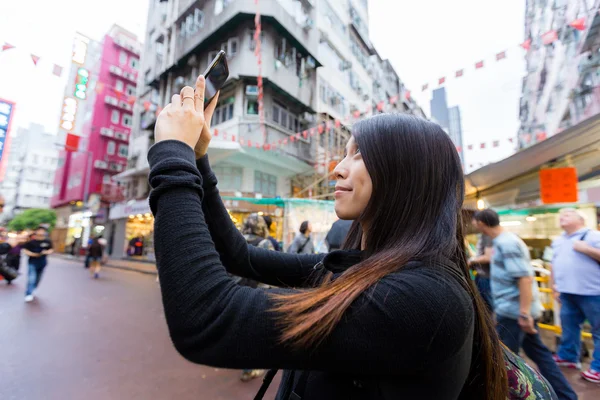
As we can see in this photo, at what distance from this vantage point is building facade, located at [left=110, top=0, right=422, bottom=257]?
45.8ft

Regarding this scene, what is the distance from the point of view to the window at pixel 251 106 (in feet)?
46.7

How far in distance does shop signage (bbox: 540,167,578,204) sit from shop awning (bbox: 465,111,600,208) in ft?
1.10

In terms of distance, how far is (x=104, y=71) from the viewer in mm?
26766

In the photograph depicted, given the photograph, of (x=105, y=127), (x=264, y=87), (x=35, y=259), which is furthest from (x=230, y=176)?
(x=105, y=127)

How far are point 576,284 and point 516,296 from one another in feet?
3.92

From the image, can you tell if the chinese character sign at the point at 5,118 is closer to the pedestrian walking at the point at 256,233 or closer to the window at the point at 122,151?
the pedestrian walking at the point at 256,233

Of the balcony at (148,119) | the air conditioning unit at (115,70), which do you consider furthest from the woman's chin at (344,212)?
the air conditioning unit at (115,70)

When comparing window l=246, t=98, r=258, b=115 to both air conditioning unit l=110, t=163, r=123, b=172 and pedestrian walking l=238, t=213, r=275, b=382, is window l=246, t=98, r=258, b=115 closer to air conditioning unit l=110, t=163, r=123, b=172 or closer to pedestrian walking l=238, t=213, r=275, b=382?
pedestrian walking l=238, t=213, r=275, b=382

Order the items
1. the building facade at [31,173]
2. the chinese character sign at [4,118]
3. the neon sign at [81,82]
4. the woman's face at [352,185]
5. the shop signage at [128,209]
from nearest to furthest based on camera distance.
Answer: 1. the woman's face at [352,185]
2. the chinese character sign at [4,118]
3. the neon sign at [81,82]
4. the shop signage at [128,209]
5. the building facade at [31,173]

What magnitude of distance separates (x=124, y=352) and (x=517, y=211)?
7.85 m

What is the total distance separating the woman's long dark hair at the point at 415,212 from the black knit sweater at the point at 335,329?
84mm

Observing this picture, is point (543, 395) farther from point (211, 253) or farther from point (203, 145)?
point (203, 145)

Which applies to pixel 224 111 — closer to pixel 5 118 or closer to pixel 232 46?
pixel 232 46

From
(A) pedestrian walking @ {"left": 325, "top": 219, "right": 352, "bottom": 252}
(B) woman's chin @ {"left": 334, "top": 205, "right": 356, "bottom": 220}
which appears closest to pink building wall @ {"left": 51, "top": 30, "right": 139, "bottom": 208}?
(A) pedestrian walking @ {"left": 325, "top": 219, "right": 352, "bottom": 252}
